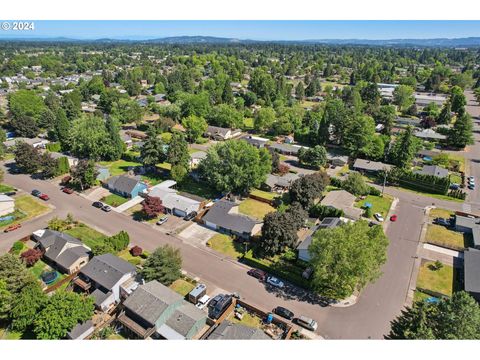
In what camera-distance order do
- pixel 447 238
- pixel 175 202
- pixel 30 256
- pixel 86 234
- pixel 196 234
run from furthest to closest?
pixel 175 202, pixel 196 234, pixel 86 234, pixel 447 238, pixel 30 256

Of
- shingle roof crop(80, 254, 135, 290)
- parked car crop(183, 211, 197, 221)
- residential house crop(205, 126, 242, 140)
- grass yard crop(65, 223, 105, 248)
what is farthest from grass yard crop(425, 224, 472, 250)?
residential house crop(205, 126, 242, 140)

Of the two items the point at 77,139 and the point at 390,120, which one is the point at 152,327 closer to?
the point at 77,139

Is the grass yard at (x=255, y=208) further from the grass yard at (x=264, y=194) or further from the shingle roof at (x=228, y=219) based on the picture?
the shingle roof at (x=228, y=219)

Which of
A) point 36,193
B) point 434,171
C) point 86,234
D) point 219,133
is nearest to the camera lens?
point 86,234

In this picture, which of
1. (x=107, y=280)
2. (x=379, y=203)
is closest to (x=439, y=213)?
(x=379, y=203)

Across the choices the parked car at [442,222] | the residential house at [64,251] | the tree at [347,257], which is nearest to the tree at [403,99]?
the parked car at [442,222]

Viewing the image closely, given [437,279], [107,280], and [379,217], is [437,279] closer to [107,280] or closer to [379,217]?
[379,217]

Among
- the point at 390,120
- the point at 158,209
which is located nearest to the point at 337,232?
the point at 158,209
